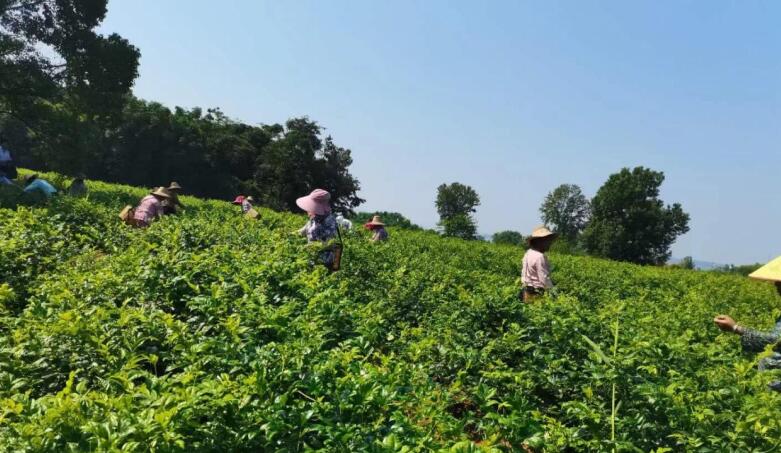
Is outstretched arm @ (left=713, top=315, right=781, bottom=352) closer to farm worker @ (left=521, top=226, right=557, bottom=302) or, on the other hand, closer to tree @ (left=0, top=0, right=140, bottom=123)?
farm worker @ (left=521, top=226, right=557, bottom=302)

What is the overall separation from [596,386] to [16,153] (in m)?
43.2

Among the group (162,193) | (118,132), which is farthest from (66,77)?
(118,132)

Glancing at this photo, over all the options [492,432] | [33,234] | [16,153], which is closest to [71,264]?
[33,234]

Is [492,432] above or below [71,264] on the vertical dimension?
below

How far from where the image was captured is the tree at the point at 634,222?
6025 centimetres

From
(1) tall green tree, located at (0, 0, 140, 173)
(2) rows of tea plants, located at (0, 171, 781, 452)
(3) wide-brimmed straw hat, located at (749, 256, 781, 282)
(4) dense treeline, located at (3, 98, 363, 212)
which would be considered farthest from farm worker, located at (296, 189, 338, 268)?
(4) dense treeline, located at (3, 98, 363, 212)

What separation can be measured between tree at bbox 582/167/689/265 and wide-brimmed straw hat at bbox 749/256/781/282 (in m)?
60.3

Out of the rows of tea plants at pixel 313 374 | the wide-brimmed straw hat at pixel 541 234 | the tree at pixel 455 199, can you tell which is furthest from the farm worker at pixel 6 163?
the tree at pixel 455 199

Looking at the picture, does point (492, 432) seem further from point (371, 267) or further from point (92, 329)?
point (371, 267)

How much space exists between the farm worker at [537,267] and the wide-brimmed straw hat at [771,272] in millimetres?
2831

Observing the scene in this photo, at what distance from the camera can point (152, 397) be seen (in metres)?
2.03

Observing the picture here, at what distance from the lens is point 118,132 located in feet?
130

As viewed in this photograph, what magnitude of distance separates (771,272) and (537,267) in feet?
9.97

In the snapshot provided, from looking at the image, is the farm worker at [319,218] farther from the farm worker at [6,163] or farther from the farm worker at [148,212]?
the farm worker at [6,163]
